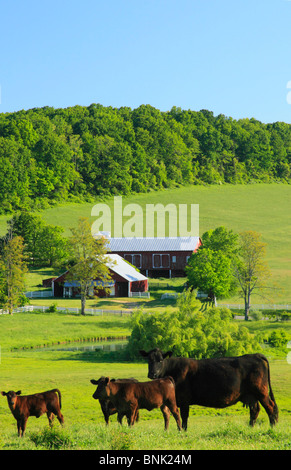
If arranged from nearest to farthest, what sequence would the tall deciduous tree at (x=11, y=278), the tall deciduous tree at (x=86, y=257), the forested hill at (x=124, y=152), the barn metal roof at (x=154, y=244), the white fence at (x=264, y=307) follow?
1. the tall deciduous tree at (x=11, y=278)
2. the white fence at (x=264, y=307)
3. the tall deciduous tree at (x=86, y=257)
4. the barn metal roof at (x=154, y=244)
5. the forested hill at (x=124, y=152)

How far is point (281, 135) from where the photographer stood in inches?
6919

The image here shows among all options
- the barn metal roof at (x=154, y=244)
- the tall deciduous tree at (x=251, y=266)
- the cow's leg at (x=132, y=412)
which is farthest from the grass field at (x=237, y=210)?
the cow's leg at (x=132, y=412)

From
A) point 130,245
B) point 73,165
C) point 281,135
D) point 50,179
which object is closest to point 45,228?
point 130,245

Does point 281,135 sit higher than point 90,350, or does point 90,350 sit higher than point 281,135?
point 281,135

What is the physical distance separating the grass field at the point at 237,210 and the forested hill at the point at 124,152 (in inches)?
209

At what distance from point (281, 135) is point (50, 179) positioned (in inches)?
3202

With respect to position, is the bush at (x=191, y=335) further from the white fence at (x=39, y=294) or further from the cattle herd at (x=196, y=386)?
the white fence at (x=39, y=294)

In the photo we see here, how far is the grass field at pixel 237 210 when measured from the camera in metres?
99.2

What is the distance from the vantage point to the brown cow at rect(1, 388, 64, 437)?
42.5ft

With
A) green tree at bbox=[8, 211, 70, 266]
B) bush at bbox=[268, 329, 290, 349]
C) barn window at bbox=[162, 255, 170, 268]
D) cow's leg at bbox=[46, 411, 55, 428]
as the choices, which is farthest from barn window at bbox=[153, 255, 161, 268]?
cow's leg at bbox=[46, 411, 55, 428]

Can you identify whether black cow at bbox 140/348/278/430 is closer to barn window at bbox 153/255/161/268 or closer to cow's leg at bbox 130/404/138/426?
cow's leg at bbox 130/404/138/426

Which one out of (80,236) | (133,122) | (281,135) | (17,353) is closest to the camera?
(17,353)

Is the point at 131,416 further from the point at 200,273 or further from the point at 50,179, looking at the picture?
the point at 50,179

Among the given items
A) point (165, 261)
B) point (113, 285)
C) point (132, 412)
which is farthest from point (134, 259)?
point (132, 412)
